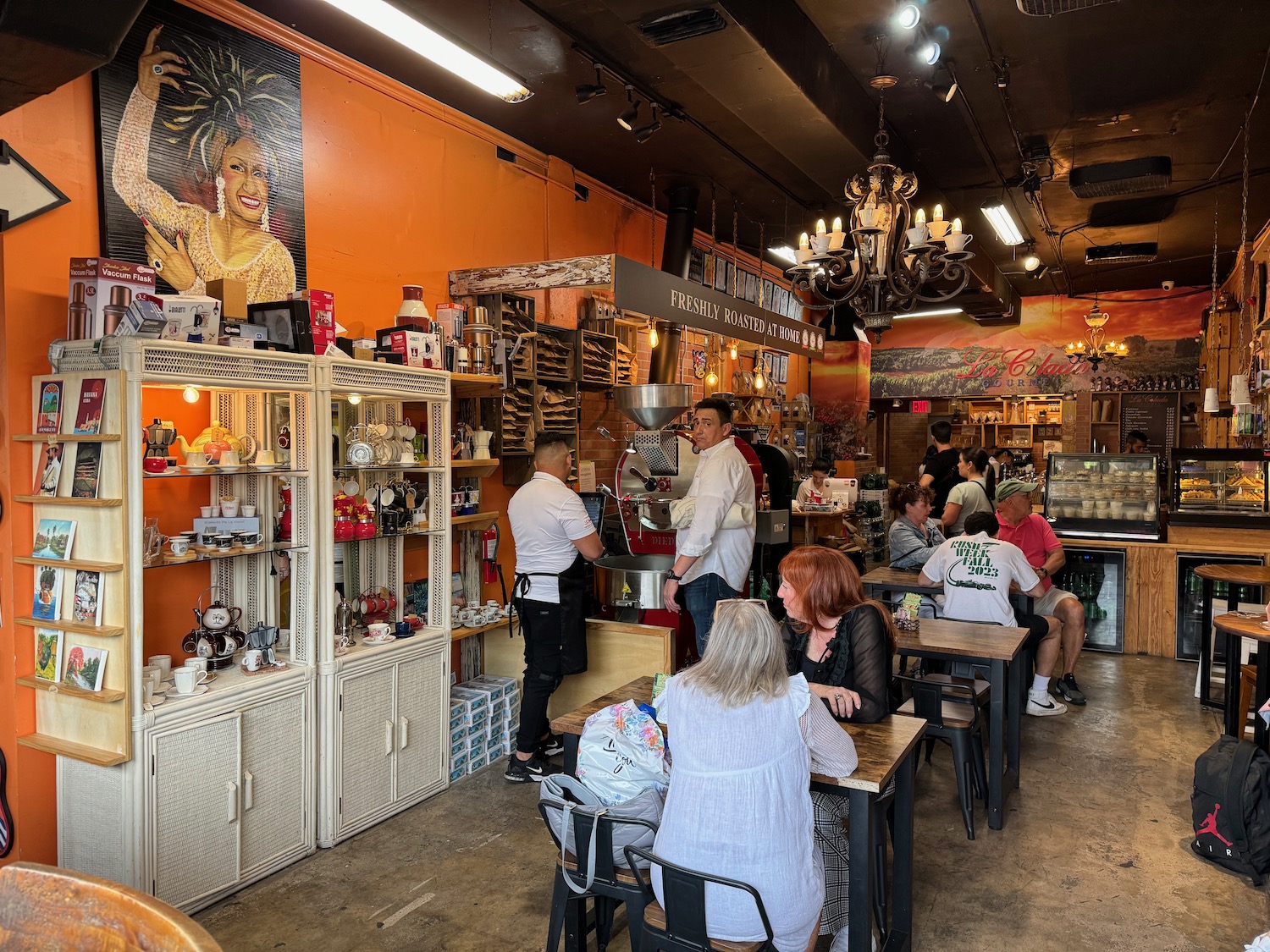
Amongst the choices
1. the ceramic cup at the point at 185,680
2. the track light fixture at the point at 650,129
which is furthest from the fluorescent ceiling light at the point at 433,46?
the ceramic cup at the point at 185,680

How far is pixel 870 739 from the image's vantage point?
2.90 meters

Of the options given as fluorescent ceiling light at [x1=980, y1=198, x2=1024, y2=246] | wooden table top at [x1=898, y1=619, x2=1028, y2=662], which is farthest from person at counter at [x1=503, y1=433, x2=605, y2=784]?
fluorescent ceiling light at [x1=980, y1=198, x2=1024, y2=246]

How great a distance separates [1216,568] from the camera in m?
5.64

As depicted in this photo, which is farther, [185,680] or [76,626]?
[185,680]

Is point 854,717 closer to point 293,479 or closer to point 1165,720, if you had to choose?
point 293,479

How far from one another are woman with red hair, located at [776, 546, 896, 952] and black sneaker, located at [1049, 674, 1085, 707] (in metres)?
3.69

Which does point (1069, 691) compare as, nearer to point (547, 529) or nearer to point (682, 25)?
point (547, 529)

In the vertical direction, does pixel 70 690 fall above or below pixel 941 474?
below

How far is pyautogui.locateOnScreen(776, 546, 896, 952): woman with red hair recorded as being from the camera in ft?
9.75

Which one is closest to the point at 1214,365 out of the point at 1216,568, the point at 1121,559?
the point at 1121,559

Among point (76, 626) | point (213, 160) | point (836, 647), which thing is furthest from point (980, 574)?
point (213, 160)

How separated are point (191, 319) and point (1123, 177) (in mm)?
7061

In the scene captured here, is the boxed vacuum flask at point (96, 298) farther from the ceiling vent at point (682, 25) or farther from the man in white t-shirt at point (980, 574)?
the man in white t-shirt at point (980, 574)

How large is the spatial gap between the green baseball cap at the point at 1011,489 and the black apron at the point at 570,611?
3.43m
